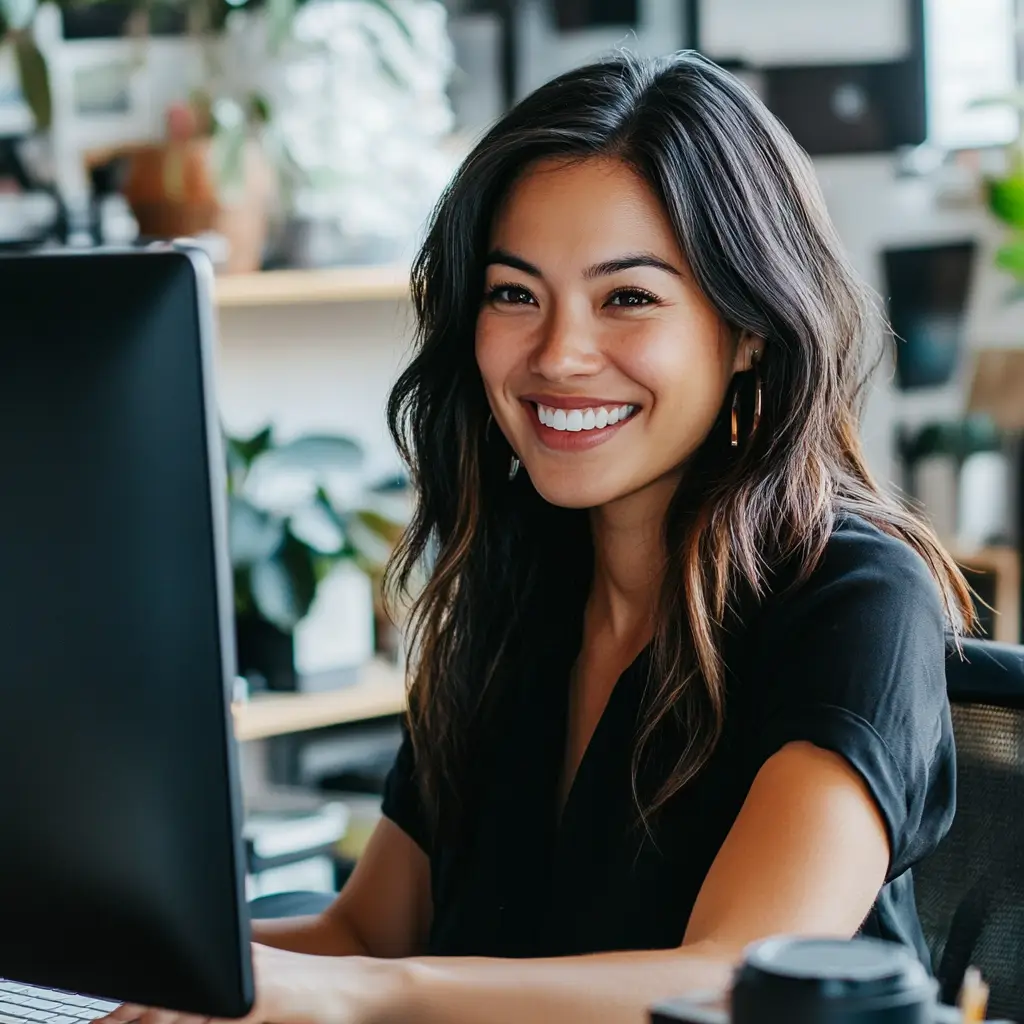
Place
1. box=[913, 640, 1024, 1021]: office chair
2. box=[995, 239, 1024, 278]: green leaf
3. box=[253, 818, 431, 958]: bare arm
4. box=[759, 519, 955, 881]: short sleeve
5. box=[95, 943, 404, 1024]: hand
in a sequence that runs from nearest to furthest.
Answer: box=[95, 943, 404, 1024]: hand → box=[759, 519, 955, 881]: short sleeve → box=[913, 640, 1024, 1021]: office chair → box=[253, 818, 431, 958]: bare arm → box=[995, 239, 1024, 278]: green leaf

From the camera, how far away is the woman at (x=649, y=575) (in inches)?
48.5

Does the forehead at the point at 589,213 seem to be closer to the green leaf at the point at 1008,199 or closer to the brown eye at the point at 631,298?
the brown eye at the point at 631,298

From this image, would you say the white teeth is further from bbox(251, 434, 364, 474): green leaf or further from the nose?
bbox(251, 434, 364, 474): green leaf

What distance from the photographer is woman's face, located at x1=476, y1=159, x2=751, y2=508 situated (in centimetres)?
139

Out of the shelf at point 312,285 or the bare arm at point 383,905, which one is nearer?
the bare arm at point 383,905

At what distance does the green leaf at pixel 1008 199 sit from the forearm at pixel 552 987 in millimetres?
2452

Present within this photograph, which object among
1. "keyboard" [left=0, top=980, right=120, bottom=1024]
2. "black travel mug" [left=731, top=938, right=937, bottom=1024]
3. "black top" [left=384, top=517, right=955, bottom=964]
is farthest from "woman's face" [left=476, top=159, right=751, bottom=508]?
"black travel mug" [left=731, top=938, right=937, bottom=1024]

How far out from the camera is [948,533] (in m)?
3.58

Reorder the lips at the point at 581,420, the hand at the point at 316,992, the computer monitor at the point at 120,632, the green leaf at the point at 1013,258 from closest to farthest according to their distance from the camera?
the computer monitor at the point at 120,632 < the hand at the point at 316,992 < the lips at the point at 581,420 < the green leaf at the point at 1013,258

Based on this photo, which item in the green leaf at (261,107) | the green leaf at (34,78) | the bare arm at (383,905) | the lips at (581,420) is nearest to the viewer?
the lips at (581,420)

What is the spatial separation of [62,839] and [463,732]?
736mm

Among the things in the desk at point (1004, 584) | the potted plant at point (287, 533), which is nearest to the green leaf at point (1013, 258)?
the desk at point (1004, 584)

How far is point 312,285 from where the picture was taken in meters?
2.61

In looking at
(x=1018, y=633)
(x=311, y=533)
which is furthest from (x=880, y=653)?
(x=1018, y=633)
